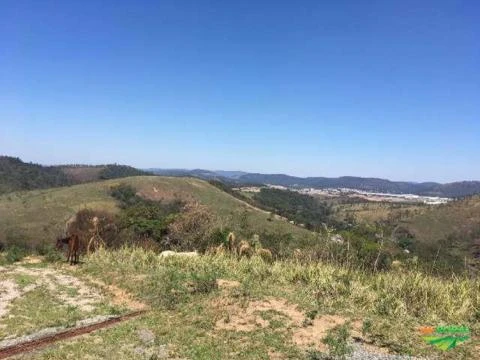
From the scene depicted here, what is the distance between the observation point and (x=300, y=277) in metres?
11.2

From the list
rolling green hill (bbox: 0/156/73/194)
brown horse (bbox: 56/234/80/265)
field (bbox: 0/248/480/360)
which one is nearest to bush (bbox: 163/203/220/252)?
brown horse (bbox: 56/234/80/265)

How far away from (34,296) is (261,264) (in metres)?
5.47

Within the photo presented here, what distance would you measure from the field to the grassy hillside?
109 ft

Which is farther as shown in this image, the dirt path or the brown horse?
the brown horse

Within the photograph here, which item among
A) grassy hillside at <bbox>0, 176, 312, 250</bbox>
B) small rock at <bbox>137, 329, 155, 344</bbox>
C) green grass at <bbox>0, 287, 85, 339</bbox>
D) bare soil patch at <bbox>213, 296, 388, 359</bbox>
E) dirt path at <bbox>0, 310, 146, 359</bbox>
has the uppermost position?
bare soil patch at <bbox>213, 296, 388, 359</bbox>

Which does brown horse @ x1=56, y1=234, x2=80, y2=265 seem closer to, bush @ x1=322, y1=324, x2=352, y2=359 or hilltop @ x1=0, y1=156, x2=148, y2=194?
bush @ x1=322, y1=324, x2=352, y2=359

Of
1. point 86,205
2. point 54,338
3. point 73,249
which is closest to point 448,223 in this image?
point 86,205

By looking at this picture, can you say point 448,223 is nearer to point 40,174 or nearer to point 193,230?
point 193,230

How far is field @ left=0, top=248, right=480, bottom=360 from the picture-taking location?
7145mm

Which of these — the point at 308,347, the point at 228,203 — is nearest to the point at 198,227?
the point at 308,347

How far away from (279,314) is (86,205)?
39.8 metres

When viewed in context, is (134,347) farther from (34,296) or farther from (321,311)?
(34,296)

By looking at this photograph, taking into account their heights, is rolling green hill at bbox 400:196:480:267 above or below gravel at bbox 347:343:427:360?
below

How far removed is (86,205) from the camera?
45406mm
